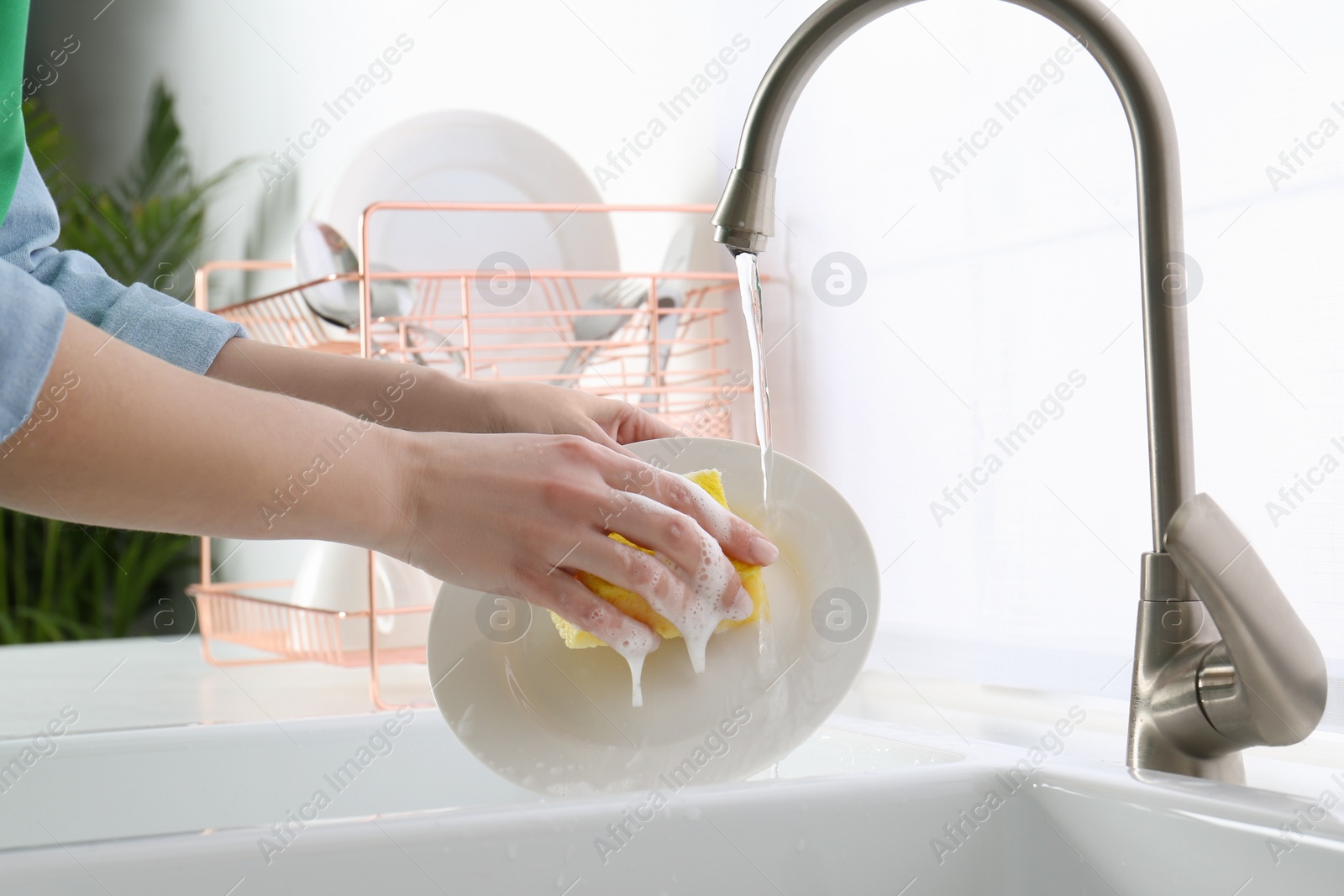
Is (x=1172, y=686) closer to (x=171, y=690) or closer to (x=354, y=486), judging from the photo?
(x=354, y=486)

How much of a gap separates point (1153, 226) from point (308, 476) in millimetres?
383

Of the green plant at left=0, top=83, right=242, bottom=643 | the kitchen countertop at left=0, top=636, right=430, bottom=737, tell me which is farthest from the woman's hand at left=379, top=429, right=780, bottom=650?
the green plant at left=0, top=83, right=242, bottom=643

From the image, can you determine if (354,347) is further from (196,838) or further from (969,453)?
(196,838)

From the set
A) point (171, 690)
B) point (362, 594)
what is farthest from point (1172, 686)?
point (171, 690)

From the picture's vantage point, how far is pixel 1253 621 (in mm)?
448

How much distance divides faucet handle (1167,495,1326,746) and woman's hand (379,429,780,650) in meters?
0.20

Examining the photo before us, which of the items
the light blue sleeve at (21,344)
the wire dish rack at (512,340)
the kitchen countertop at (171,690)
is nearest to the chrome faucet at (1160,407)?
the light blue sleeve at (21,344)

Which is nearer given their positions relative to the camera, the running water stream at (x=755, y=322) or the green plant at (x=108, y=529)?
the running water stream at (x=755, y=322)

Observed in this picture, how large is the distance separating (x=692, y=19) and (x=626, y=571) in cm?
77

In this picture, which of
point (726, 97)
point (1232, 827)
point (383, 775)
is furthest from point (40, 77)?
point (1232, 827)

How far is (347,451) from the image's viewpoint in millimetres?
431

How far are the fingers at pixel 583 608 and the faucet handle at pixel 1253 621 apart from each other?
0.24m

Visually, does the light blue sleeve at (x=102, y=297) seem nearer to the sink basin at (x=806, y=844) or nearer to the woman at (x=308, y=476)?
the woman at (x=308, y=476)

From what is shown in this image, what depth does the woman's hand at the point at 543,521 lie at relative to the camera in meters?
0.46
